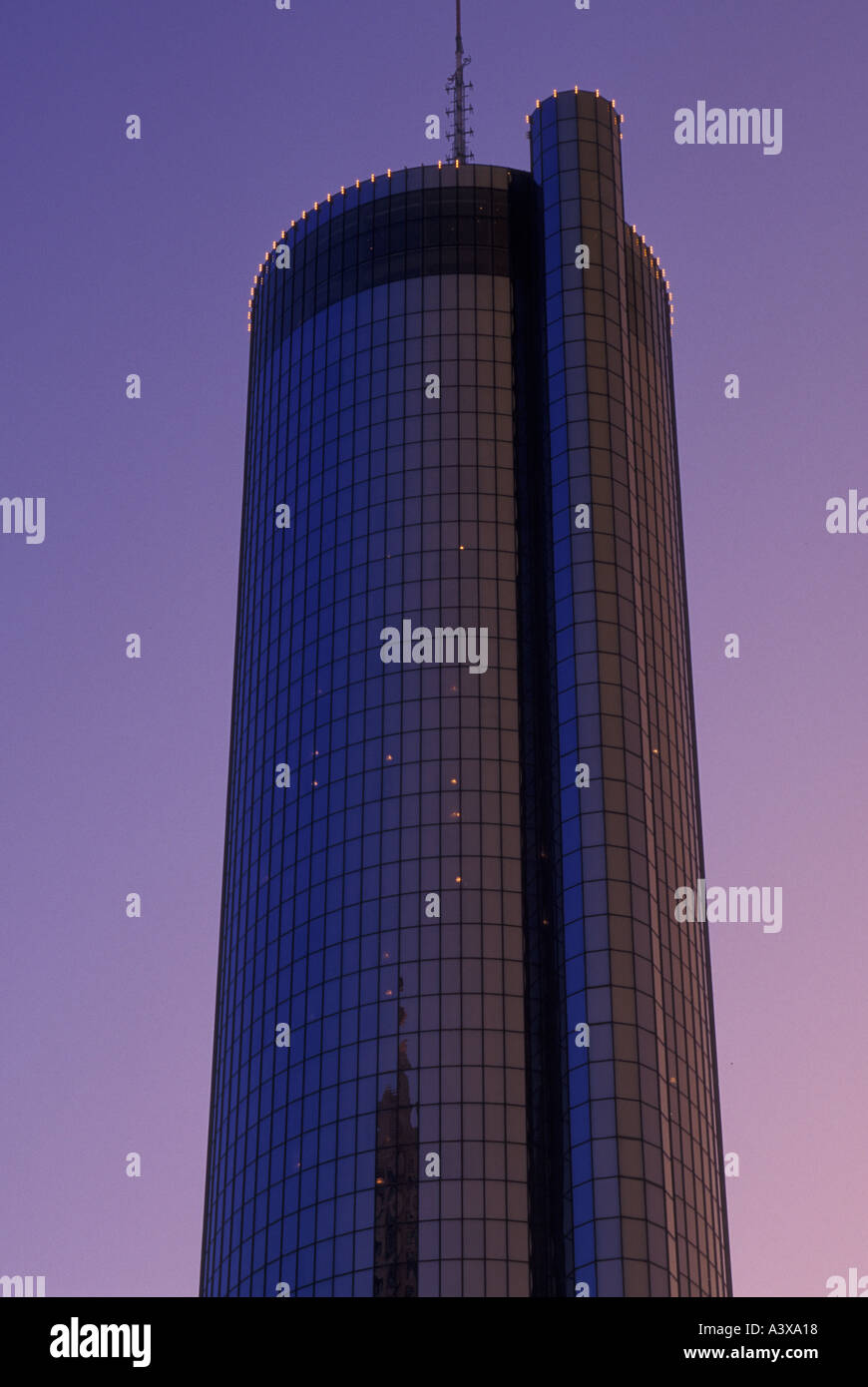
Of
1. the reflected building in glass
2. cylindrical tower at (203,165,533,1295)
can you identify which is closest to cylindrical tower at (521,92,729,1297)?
the reflected building in glass

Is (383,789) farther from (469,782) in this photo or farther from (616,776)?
(616,776)

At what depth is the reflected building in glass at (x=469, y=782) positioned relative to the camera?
154000 mm

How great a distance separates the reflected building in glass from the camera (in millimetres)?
154000

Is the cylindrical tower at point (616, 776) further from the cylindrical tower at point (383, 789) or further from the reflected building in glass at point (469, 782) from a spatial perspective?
the cylindrical tower at point (383, 789)

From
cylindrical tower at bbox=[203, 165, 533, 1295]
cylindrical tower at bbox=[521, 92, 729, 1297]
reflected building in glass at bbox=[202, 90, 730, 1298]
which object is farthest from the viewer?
cylindrical tower at bbox=[203, 165, 533, 1295]

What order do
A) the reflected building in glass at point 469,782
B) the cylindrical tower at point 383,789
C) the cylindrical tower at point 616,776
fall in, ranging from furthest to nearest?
1. the cylindrical tower at point 383,789
2. the reflected building in glass at point 469,782
3. the cylindrical tower at point 616,776

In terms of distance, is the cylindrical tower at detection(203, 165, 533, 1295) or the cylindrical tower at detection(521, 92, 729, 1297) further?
the cylindrical tower at detection(203, 165, 533, 1295)

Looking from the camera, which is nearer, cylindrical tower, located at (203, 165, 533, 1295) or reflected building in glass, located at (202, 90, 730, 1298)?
reflected building in glass, located at (202, 90, 730, 1298)

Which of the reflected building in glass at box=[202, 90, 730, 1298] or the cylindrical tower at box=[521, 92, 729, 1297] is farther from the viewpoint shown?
the reflected building in glass at box=[202, 90, 730, 1298]

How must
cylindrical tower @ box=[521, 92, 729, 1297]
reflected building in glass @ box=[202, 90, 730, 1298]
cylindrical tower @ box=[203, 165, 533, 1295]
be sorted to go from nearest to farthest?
1. cylindrical tower @ box=[521, 92, 729, 1297]
2. reflected building in glass @ box=[202, 90, 730, 1298]
3. cylindrical tower @ box=[203, 165, 533, 1295]

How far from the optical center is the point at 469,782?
17162 centimetres

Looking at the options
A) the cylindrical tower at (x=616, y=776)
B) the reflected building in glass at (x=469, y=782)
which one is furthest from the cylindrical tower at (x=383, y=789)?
the cylindrical tower at (x=616, y=776)

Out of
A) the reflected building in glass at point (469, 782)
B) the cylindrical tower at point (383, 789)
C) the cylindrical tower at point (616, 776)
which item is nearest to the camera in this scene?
the cylindrical tower at point (616, 776)

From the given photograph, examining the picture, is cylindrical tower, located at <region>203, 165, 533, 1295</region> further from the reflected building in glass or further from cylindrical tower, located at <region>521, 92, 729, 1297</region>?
cylindrical tower, located at <region>521, 92, 729, 1297</region>
